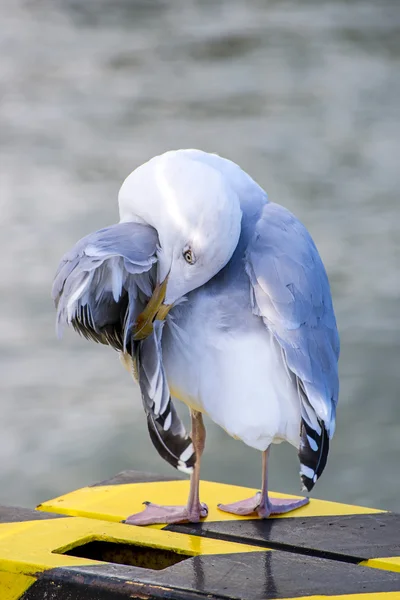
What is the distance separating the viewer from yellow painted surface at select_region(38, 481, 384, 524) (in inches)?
90.7

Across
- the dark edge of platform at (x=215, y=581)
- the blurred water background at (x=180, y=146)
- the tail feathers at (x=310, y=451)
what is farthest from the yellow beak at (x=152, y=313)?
the blurred water background at (x=180, y=146)

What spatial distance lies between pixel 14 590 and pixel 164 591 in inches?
12.0

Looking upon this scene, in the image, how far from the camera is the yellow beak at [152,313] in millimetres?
2012

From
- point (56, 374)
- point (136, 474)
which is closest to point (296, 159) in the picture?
point (56, 374)

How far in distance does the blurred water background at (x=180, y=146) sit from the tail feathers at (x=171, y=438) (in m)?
1.86

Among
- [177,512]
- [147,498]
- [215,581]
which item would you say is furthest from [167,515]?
[215,581]

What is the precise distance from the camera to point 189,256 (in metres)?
2.02

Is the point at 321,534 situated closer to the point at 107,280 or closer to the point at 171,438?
the point at 171,438

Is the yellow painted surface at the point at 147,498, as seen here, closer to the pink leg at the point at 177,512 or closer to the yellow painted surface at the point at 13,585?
the pink leg at the point at 177,512

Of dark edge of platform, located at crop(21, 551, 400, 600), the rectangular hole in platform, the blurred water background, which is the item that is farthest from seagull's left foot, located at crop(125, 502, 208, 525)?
the blurred water background

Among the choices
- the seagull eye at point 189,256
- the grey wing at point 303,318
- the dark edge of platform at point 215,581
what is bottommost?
the dark edge of platform at point 215,581

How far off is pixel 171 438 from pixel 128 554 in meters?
0.25

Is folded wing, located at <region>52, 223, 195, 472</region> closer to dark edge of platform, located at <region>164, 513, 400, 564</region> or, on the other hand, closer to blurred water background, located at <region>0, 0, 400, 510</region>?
dark edge of platform, located at <region>164, 513, 400, 564</region>

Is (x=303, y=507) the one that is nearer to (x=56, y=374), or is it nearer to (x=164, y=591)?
(x=164, y=591)
